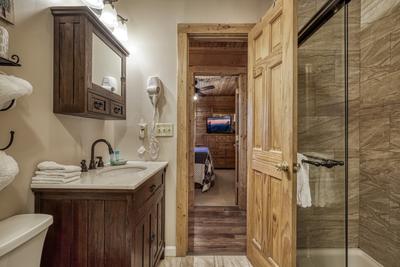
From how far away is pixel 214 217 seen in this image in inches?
144

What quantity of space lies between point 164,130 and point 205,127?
6.68 m

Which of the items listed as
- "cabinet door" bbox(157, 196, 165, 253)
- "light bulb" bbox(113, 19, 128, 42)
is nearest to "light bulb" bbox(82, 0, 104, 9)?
"light bulb" bbox(113, 19, 128, 42)

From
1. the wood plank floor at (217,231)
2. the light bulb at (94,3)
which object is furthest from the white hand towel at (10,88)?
the wood plank floor at (217,231)

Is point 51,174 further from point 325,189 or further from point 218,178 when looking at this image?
point 218,178

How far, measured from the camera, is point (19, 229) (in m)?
1.04

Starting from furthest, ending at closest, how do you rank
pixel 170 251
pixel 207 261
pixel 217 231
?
pixel 217 231 → pixel 170 251 → pixel 207 261

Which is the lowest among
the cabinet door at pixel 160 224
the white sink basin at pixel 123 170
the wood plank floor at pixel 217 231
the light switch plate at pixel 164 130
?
the wood plank floor at pixel 217 231

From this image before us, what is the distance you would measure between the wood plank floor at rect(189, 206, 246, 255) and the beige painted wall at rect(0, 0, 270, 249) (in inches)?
17.0

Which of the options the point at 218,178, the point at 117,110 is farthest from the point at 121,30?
the point at 218,178

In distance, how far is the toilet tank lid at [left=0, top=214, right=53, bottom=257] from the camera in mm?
911

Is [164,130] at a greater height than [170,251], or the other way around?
[164,130]

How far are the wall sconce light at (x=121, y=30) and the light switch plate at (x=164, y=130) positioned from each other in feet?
2.87

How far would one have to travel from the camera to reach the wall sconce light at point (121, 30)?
Answer: 2336mm

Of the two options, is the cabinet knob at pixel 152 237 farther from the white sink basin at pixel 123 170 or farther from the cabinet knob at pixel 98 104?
the cabinet knob at pixel 98 104
